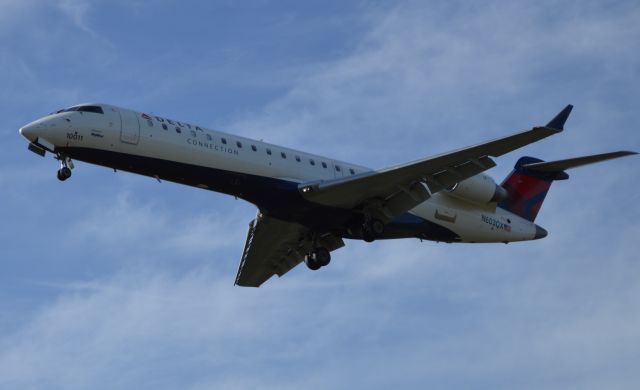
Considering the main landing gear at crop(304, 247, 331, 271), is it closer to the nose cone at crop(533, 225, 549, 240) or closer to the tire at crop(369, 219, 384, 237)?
the tire at crop(369, 219, 384, 237)

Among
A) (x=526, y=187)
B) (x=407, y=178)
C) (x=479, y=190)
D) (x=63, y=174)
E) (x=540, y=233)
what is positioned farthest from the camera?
(x=526, y=187)

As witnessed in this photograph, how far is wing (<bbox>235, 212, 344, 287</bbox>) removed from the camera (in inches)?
1293

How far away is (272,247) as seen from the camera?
1348 inches

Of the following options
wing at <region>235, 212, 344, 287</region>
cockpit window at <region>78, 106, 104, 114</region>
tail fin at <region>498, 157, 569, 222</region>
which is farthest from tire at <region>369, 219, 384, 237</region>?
cockpit window at <region>78, 106, 104, 114</region>

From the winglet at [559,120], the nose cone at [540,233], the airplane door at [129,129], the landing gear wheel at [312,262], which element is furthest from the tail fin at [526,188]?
the airplane door at [129,129]

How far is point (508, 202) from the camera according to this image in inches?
1377

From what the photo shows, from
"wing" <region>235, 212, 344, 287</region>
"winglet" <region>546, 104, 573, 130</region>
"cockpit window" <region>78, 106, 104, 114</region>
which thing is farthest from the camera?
"wing" <region>235, 212, 344, 287</region>

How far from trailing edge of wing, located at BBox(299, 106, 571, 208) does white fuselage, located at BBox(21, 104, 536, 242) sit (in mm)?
943

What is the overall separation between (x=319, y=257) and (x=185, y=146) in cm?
627

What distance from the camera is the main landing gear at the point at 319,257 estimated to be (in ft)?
110

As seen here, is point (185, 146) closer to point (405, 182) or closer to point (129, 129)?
point (129, 129)

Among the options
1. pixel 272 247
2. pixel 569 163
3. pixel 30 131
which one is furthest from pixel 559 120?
pixel 30 131

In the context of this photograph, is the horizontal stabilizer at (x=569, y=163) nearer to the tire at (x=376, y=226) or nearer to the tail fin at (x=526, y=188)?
the tail fin at (x=526, y=188)

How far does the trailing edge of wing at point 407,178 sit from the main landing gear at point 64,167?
5985mm
